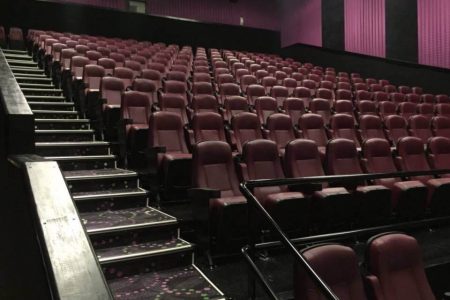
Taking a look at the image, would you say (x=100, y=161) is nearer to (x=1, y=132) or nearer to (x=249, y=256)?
(x=1, y=132)

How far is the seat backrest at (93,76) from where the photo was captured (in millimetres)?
2492

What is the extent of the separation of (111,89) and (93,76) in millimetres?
316

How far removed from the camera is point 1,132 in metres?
0.95

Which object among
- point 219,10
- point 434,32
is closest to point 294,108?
point 434,32

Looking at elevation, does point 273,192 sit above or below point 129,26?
below

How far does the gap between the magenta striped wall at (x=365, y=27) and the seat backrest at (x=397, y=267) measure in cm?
412

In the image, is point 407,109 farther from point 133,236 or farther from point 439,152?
point 133,236

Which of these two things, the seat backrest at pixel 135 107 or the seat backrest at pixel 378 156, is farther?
the seat backrest at pixel 135 107

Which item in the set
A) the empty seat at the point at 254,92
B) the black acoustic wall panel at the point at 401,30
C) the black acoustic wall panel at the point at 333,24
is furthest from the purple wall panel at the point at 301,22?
the empty seat at the point at 254,92

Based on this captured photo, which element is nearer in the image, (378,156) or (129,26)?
(378,156)

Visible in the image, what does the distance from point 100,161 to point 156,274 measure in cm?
74

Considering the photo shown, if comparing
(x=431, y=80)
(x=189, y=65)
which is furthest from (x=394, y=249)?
(x=431, y=80)

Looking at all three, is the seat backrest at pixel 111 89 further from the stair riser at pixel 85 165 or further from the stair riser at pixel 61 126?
the stair riser at pixel 85 165

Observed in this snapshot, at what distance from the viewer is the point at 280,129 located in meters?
2.01
